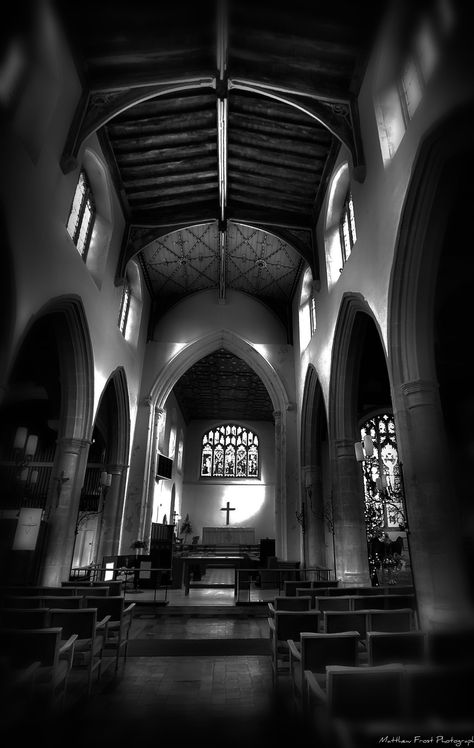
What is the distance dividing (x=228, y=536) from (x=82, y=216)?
17.5 meters

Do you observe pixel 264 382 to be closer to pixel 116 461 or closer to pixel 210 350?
pixel 210 350

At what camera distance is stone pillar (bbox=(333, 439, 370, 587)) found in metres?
7.58

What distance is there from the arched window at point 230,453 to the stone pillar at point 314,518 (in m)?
12.0

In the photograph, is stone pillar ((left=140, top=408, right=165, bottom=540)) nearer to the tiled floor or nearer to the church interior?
the church interior

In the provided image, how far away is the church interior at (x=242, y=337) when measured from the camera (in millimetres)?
795

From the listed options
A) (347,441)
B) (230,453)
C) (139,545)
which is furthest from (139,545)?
(230,453)

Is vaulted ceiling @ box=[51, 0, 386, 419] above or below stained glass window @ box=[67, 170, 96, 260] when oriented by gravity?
above

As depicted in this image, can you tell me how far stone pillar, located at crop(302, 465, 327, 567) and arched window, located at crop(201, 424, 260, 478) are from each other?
12.0 metres

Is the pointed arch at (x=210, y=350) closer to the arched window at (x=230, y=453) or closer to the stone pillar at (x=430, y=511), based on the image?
the stone pillar at (x=430, y=511)

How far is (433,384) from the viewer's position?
5152mm

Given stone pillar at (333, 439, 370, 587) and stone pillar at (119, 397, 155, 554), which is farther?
stone pillar at (119, 397, 155, 554)

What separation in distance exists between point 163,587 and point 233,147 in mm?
10989

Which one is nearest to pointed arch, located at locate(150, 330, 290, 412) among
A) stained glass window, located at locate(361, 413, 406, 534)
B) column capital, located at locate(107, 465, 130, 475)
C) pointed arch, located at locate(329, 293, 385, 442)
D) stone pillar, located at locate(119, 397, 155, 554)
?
stone pillar, located at locate(119, 397, 155, 554)

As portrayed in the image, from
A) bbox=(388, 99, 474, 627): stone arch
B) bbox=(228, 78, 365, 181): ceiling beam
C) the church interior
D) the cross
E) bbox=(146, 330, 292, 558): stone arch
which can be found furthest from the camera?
the cross
